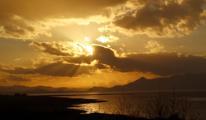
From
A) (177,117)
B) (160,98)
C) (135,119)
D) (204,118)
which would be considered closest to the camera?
(160,98)

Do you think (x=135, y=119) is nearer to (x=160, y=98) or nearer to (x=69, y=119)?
(x=69, y=119)

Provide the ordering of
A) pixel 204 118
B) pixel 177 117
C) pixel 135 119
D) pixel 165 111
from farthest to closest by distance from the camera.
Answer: pixel 204 118, pixel 135 119, pixel 177 117, pixel 165 111

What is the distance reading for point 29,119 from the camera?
1341 inches

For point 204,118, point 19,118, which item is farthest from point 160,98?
point 204,118

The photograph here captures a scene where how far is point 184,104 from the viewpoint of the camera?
89.5 feet

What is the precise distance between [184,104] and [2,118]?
16.9 m

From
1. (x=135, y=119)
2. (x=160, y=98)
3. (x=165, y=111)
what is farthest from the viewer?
(x=135, y=119)

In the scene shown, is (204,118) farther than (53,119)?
Yes

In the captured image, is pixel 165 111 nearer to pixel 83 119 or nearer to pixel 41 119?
pixel 83 119

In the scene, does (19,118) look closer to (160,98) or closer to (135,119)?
(135,119)

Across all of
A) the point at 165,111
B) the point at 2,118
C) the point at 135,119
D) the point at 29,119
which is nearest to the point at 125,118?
the point at 135,119

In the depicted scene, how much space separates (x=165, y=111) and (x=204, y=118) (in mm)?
27112

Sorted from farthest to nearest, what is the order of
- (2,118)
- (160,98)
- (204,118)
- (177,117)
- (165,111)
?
(204,118), (2,118), (177,117), (165,111), (160,98)

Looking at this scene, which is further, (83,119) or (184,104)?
(83,119)
